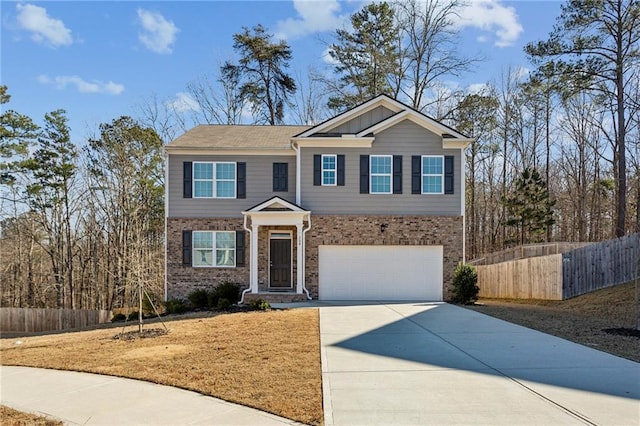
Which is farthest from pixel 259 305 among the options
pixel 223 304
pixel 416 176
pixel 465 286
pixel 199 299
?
pixel 416 176

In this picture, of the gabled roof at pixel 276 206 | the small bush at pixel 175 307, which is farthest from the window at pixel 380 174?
the small bush at pixel 175 307

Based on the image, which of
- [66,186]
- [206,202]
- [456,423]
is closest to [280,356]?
[456,423]

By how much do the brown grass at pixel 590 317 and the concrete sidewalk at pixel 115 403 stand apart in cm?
667

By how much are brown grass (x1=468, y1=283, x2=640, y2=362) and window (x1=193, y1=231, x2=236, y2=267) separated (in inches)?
348

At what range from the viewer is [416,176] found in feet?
56.6

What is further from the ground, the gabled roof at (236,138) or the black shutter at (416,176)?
the gabled roof at (236,138)

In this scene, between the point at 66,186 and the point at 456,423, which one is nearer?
the point at 456,423

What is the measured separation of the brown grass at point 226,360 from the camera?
222 inches

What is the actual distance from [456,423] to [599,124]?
31779 millimetres

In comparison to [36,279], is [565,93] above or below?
above

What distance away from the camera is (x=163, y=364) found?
24.3 feet

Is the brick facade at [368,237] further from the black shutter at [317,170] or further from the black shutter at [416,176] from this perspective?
the black shutter at [317,170]

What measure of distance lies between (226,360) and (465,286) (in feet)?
36.4

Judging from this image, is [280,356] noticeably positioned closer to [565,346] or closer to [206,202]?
[565,346]
